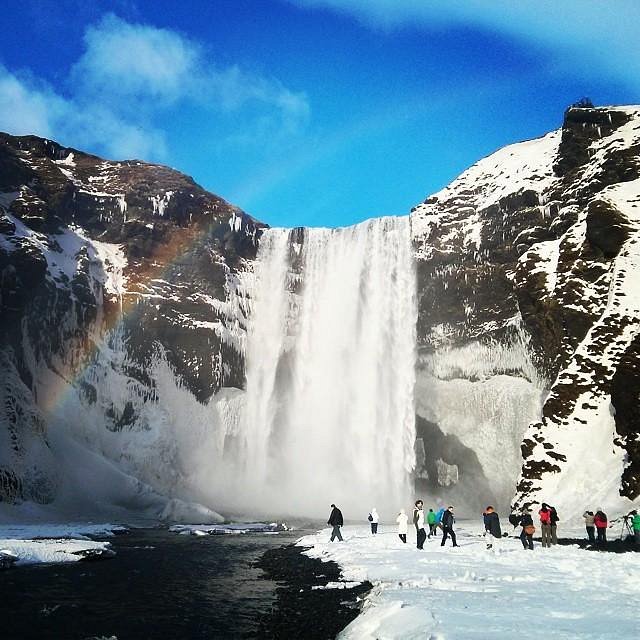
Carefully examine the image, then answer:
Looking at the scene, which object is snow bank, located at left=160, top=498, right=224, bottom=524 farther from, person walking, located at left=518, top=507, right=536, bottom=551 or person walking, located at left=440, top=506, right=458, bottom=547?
person walking, located at left=518, top=507, right=536, bottom=551

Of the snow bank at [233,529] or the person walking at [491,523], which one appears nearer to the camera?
the person walking at [491,523]

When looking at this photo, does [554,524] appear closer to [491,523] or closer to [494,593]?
[491,523]

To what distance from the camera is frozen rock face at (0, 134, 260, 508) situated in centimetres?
5116

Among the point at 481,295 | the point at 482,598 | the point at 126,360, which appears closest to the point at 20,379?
Result: the point at 126,360

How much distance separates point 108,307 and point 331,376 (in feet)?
79.3

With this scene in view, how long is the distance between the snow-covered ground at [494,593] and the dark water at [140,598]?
9.55 feet

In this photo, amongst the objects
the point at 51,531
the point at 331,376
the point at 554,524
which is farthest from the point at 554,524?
the point at 331,376

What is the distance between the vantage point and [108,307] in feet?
197

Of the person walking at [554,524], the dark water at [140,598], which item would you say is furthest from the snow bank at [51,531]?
the person walking at [554,524]

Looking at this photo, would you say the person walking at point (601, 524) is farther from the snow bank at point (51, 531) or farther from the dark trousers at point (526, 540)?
the snow bank at point (51, 531)

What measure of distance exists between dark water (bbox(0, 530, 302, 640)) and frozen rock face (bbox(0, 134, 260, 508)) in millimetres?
28689

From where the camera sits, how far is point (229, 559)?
76.7 ft

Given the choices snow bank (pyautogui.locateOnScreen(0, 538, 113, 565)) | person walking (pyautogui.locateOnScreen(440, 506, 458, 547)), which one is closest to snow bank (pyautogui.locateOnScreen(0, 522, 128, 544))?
snow bank (pyautogui.locateOnScreen(0, 538, 113, 565))

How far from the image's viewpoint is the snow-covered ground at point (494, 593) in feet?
26.5
